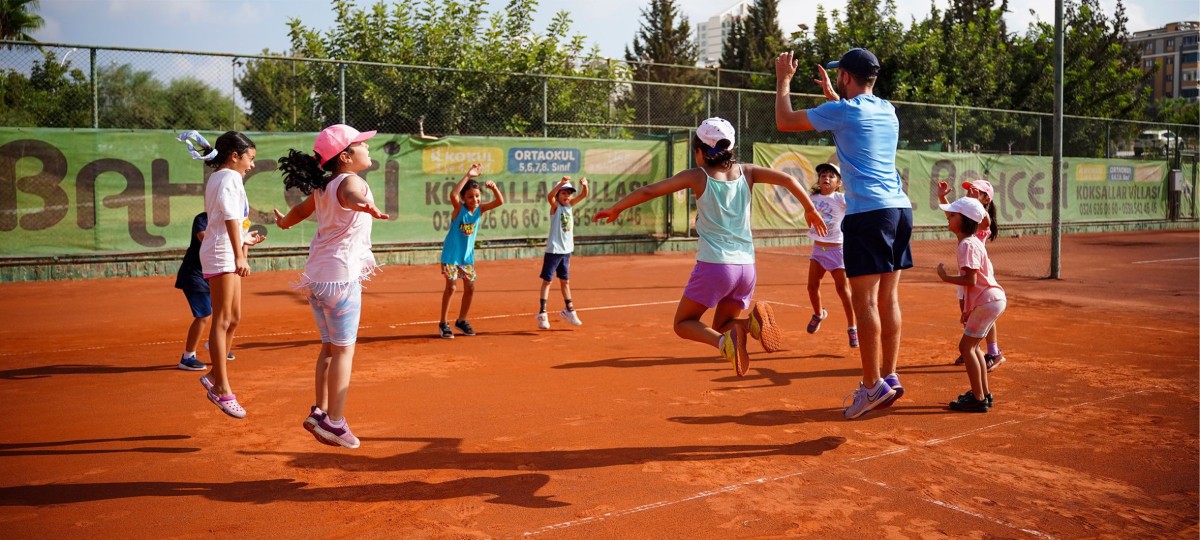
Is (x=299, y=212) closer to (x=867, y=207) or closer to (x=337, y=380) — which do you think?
(x=337, y=380)

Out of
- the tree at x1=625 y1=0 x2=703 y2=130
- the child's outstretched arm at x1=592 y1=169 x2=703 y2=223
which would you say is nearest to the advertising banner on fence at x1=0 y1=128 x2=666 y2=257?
the child's outstretched arm at x1=592 y1=169 x2=703 y2=223

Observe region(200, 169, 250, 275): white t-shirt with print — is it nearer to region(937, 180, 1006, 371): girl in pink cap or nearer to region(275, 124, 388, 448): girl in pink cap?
region(275, 124, 388, 448): girl in pink cap

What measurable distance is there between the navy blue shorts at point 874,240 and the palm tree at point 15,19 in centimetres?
3289

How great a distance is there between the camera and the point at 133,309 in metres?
11.0

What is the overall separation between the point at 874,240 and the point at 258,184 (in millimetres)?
11884

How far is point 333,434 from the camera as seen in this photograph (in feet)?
16.0

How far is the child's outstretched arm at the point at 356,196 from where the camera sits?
15.5ft

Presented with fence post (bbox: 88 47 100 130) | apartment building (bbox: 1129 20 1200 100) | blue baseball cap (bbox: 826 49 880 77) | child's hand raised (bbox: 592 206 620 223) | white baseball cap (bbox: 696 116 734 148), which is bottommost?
child's hand raised (bbox: 592 206 620 223)

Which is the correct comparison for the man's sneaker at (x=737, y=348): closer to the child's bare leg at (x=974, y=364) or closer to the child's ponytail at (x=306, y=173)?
the child's bare leg at (x=974, y=364)

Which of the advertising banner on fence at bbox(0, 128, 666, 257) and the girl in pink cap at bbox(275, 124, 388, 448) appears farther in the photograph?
the advertising banner on fence at bbox(0, 128, 666, 257)

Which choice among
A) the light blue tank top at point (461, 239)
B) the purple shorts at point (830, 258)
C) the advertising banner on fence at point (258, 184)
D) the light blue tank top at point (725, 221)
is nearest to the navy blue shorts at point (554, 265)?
the light blue tank top at point (461, 239)

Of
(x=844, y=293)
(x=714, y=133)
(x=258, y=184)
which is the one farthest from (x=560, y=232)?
(x=258, y=184)

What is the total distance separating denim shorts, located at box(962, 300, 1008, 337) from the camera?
6.16 m

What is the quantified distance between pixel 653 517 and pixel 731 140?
2.27 meters
